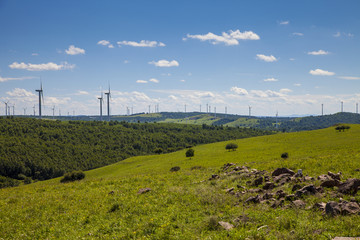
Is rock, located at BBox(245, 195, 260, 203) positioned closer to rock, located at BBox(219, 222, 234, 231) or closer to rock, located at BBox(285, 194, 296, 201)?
rock, located at BBox(285, 194, 296, 201)

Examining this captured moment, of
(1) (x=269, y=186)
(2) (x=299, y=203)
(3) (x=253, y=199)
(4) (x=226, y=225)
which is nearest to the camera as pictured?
(4) (x=226, y=225)

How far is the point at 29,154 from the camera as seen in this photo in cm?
19488

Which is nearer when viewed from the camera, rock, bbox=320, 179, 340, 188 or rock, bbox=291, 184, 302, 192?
rock, bbox=320, 179, 340, 188

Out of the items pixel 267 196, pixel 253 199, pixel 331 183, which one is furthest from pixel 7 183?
pixel 331 183

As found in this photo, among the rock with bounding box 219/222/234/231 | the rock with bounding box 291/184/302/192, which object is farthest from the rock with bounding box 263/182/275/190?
the rock with bounding box 219/222/234/231

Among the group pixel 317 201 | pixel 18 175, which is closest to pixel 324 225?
pixel 317 201

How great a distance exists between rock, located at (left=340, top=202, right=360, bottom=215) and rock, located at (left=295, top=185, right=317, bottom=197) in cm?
326

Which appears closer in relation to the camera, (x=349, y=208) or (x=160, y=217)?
(x=349, y=208)

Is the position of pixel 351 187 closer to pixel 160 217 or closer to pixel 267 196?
pixel 267 196

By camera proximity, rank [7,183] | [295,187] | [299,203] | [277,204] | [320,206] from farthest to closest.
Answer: [7,183]
[295,187]
[277,204]
[299,203]
[320,206]

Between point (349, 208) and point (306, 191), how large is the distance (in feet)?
12.3

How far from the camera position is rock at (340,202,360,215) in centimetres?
1281

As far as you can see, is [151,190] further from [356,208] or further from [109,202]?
[356,208]

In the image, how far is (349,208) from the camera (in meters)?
13.1
